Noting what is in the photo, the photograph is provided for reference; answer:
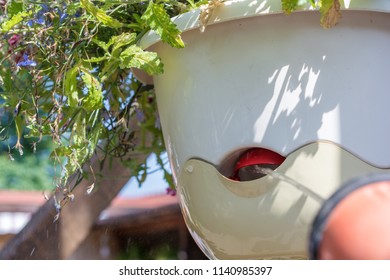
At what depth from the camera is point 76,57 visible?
90cm

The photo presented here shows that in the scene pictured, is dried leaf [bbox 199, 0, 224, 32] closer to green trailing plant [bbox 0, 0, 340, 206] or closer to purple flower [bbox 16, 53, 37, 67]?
green trailing plant [bbox 0, 0, 340, 206]

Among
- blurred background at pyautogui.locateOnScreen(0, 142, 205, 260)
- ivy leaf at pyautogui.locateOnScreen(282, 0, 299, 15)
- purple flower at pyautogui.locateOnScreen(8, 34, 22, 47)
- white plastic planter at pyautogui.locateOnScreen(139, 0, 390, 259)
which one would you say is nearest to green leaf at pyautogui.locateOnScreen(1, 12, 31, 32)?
purple flower at pyautogui.locateOnScreen(8, 34, 22, 47)

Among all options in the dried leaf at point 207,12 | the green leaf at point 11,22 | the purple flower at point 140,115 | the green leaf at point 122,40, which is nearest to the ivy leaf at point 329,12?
the dried leaf at point 207,12

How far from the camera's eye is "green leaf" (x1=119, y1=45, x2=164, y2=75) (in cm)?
82

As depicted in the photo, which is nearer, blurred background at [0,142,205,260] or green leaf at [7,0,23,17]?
green leaf at [7,0,23,17]

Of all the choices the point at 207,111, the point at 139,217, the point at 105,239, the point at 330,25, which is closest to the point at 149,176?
the point at 207,111

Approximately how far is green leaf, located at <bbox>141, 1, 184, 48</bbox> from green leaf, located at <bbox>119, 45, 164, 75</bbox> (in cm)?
3

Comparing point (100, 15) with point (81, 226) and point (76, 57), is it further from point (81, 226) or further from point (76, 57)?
point (81, 226)

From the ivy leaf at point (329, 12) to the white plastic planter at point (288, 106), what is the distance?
0.07ft

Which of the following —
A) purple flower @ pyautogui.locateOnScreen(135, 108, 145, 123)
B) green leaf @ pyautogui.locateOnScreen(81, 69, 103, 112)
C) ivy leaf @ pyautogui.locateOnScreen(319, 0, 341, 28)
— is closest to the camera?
ivy leaf @ pyautogui.locateOnScreen(319, 0, 341, 28)

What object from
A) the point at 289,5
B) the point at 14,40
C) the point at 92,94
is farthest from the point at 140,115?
the point at 289,5

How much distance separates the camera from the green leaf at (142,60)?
0.82m

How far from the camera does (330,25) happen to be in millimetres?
746

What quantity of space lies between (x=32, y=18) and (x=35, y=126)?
137mm
